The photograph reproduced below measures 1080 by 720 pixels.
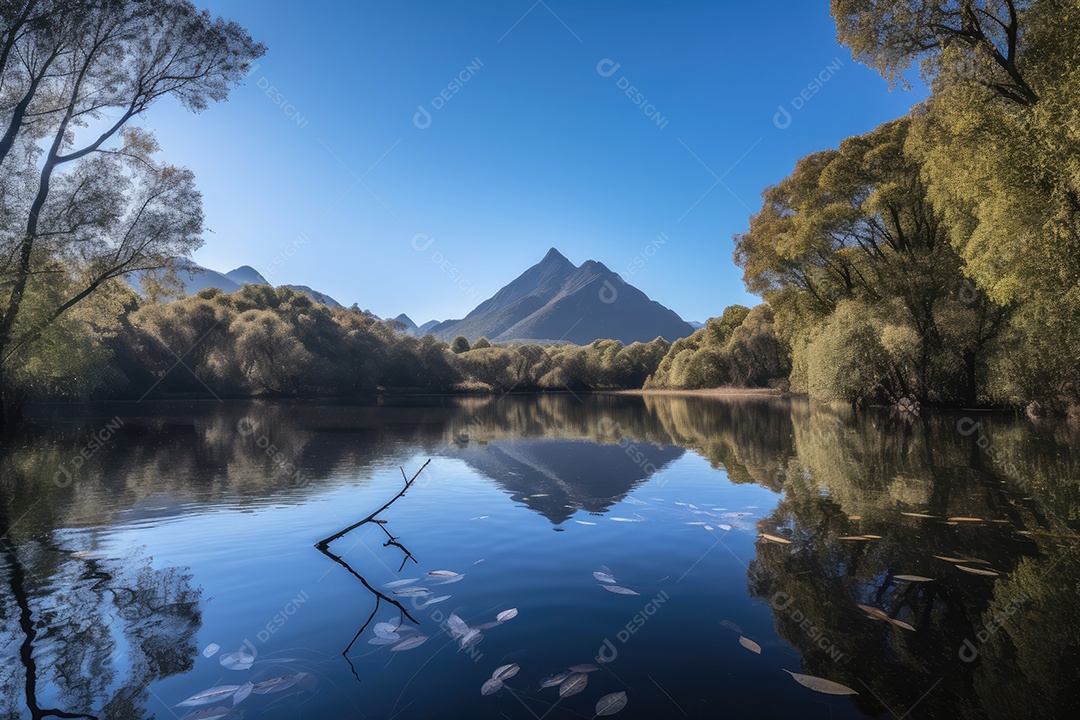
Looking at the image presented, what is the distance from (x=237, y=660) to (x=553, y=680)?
2718 millimetres

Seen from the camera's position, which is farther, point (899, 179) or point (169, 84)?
point (899, 179)

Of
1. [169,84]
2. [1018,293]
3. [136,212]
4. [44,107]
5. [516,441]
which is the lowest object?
[516,441]

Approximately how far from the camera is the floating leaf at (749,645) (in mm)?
4371

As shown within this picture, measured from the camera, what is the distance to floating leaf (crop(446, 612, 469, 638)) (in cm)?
475

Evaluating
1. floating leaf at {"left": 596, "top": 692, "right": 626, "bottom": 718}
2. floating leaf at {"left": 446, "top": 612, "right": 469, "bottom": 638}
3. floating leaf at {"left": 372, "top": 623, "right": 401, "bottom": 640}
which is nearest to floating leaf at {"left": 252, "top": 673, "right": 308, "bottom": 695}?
floating leaf at {"left": 372, "top": 623, "right": 401, "bottom": 640}

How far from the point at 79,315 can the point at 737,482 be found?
32997 mm

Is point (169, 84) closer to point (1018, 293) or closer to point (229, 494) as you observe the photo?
point (229, 494)

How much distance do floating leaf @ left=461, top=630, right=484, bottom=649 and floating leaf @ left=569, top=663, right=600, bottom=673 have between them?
3.08 ft

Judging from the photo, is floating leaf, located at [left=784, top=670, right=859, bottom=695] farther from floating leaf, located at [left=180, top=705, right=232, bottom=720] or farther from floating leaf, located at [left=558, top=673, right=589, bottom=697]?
floating leaf, located at [left=180, top=705, right=232, bottom=720]

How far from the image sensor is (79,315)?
2695 cm

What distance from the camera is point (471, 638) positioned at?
4641mm

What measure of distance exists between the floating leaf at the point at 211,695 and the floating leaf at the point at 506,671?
6.46 feet

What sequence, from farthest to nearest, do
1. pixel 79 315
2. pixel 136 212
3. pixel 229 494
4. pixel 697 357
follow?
1. pixel 697 357
2. pixel 79 315
3. pixel 136 212
4. pixel 229 494

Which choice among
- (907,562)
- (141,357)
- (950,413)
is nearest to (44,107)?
(907,562)
